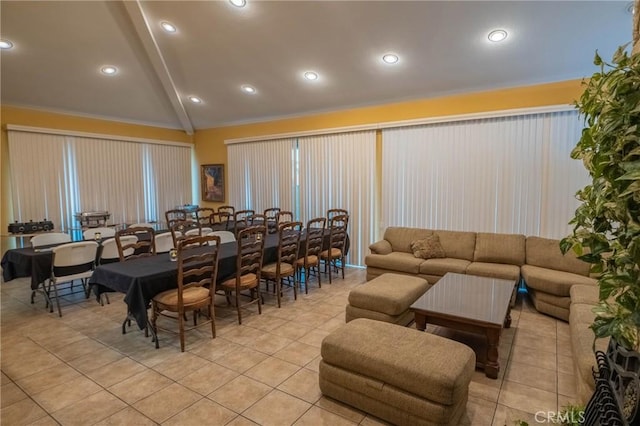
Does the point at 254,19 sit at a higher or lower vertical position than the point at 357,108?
higher

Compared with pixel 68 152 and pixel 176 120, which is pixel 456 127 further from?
pixel 68 152

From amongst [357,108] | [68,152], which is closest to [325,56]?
[357,108]

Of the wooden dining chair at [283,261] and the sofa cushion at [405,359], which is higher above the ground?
the wooden dining chair at [283,261]

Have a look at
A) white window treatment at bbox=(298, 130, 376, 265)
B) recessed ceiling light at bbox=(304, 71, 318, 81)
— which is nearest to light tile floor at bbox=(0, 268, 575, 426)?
white window treatment at bbox=(298, 130, 376, 265)

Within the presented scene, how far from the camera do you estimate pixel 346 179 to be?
6203 millimetres

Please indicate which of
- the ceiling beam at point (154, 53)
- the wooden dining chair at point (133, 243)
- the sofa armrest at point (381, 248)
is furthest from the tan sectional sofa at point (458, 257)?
the ceiling beam at point (154, 53)

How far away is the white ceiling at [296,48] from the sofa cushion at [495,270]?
100.0 inches

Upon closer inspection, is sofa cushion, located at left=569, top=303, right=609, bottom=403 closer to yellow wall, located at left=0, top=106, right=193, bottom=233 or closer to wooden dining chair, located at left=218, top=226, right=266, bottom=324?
wooden dining chair, located at left=218, top=226, right=266, bottom=324

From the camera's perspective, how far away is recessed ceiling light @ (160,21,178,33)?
4.44 m

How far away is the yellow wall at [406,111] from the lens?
4.46 metres

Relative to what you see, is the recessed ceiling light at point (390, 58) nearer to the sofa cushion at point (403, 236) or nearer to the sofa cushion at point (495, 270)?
the sofa cushion at point (403, 236)

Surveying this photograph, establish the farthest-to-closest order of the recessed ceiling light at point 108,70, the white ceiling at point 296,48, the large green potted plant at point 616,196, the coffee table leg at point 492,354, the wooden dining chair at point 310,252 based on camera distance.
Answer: the recessed ceiling light at point 108,70 → the wooden dining chair at point 310,252 → the white ceiling at point 296,48 → the coffee table leg at point 492,354 → the large green potted plant at point 616,196

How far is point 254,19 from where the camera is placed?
13.5 feet

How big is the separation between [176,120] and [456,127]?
19.8 ft
